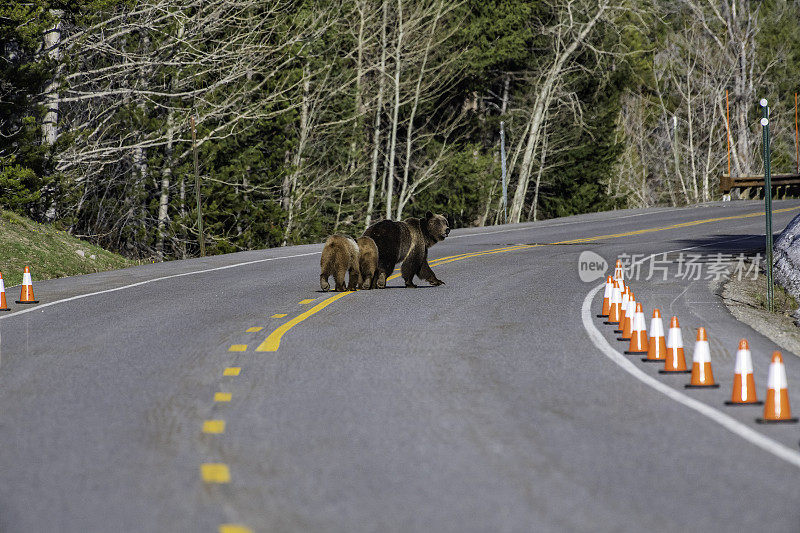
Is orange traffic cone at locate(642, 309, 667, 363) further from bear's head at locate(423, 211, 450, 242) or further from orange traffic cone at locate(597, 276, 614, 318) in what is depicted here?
bear's head at locate(423, 211, 450, 242)

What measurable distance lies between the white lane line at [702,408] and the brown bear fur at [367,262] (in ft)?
13.6

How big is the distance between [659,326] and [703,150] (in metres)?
63.8

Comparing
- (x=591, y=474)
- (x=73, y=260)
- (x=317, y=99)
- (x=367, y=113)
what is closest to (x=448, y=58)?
(x=367, y=113)

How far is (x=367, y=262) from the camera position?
15102mm

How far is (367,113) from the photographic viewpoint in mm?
45594

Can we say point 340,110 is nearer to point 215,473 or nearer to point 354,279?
point 354,279

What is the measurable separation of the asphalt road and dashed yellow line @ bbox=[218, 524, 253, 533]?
0.05 meters

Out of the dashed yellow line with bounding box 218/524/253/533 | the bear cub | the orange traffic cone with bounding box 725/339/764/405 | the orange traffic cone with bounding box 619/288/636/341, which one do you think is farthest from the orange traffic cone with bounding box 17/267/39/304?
the dashed yellow line with bounding box 218/524/253/533

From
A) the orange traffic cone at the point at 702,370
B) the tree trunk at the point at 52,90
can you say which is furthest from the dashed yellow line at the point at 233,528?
the tree trunk at the point at 52,90

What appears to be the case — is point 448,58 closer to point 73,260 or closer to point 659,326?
point 73,260

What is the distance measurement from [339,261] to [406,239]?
1002 mm

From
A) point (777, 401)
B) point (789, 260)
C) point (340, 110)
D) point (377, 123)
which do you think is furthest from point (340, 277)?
point (377, 123)

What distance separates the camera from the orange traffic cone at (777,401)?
22.9 ft

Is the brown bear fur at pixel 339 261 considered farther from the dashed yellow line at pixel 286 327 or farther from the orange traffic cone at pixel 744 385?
the orange traffic cone at pixel 744 385
